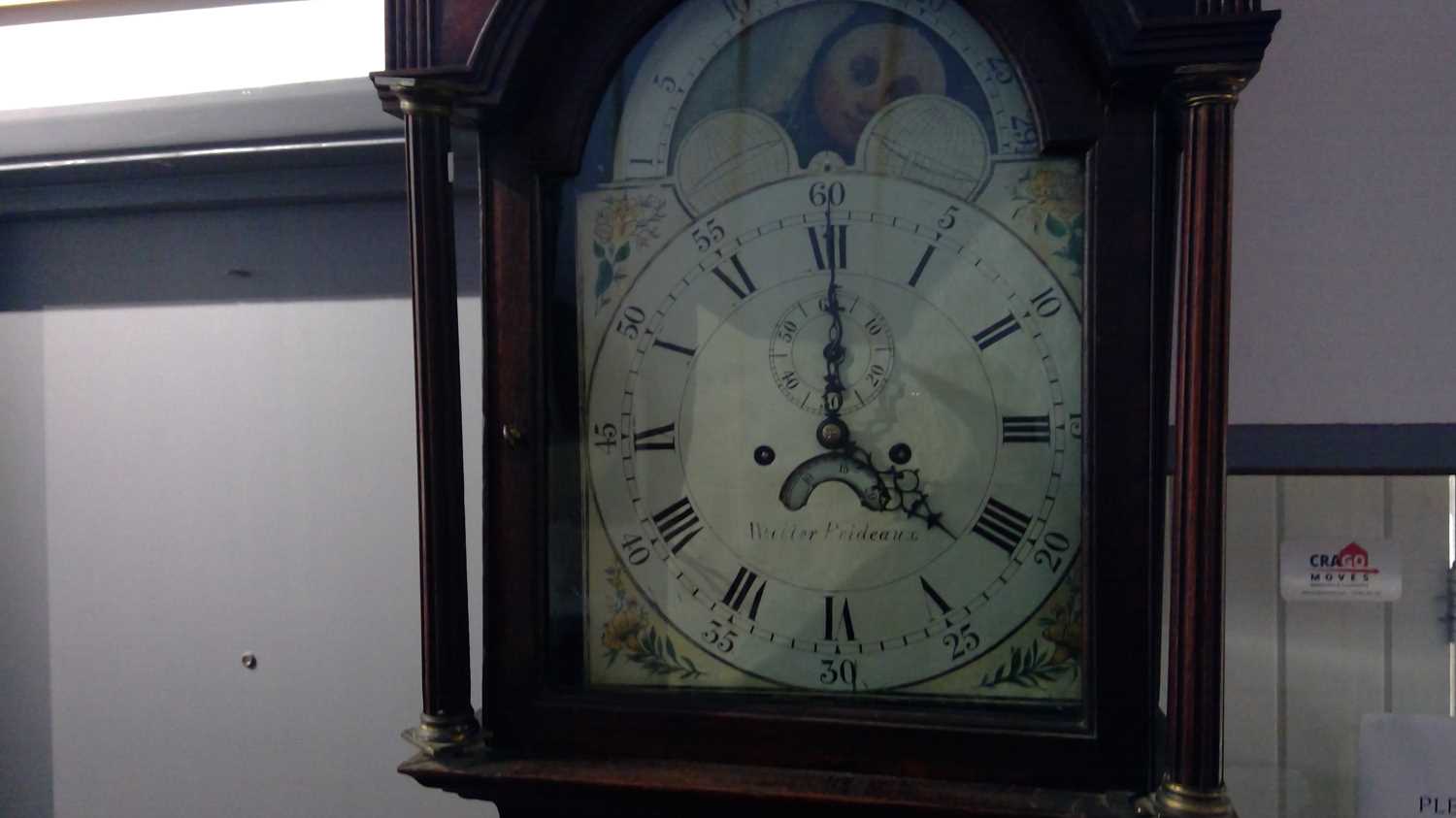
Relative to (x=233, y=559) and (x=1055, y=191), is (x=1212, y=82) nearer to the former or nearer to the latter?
(x=1055, y=191)

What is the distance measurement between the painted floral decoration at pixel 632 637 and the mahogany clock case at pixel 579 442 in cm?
2

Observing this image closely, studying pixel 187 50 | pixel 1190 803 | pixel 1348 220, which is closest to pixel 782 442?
pixel 1190 803

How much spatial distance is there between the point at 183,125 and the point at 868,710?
67 cm

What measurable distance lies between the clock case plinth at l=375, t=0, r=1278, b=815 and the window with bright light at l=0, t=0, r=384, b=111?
0.82 ft

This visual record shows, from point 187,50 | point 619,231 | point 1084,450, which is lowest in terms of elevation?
point 1084,450

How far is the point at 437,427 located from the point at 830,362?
219 millimetres

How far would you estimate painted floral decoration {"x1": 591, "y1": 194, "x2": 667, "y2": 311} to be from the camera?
0.65 m

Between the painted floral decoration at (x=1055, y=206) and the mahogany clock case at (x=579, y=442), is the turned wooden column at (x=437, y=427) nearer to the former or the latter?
the mahogany clock case at (x=579, y=442)

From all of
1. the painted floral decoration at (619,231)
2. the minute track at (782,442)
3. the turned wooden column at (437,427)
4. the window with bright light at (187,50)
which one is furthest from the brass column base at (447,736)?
the window with bright light at (187,50)

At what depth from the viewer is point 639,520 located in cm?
65

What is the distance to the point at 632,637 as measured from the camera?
0.65 metres

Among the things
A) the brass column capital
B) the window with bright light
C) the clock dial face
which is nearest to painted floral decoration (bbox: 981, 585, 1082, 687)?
the clock dial face

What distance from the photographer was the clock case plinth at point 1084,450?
550 millimetres

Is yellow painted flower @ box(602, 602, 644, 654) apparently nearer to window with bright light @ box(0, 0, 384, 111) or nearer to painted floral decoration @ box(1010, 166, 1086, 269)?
painted floral decoration @ box(1010, 166, 1086, 269)
